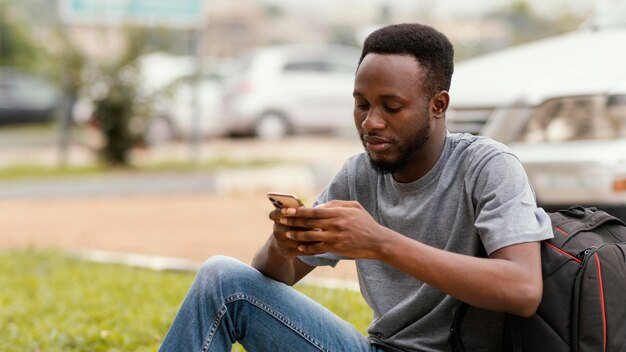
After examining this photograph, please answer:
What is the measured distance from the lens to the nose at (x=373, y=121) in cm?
268

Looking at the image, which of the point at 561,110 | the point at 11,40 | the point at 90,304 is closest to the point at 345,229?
the point at 90,304

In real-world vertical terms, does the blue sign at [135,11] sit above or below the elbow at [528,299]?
above

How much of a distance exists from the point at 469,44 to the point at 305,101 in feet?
15.1

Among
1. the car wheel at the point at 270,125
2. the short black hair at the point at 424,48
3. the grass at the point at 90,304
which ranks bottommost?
the car wheel at the point at 270,125

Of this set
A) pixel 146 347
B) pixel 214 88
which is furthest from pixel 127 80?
pixel 146 347

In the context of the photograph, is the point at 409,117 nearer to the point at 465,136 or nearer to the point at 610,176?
the point at 465,136

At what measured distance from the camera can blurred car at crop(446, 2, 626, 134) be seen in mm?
5852

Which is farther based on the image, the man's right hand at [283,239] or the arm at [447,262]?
the man's right hand at [283,239]

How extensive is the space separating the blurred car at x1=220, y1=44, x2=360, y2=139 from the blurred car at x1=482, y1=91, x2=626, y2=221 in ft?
37.5

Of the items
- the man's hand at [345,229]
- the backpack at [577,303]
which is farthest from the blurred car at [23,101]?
the backpack at [577,303]

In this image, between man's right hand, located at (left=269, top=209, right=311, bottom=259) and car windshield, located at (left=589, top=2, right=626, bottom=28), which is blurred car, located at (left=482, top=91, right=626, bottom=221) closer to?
car windshield, located at (left=589, top=2, right=626, bottom=28)

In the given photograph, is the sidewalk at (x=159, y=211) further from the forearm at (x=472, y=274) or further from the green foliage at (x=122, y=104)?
the forearm at (x=472, y=274)

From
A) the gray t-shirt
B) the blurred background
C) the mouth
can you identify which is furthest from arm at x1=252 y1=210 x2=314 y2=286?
the blurred background

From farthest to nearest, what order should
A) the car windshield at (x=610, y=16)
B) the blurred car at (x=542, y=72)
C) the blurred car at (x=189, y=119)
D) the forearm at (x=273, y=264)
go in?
1. the blurred car at (x=189, y=119)
2. the car windshield at (x=610, y=16)
3. the blurred car at (x=542, y=72)
4. the forearm at (x=273, y=264)
